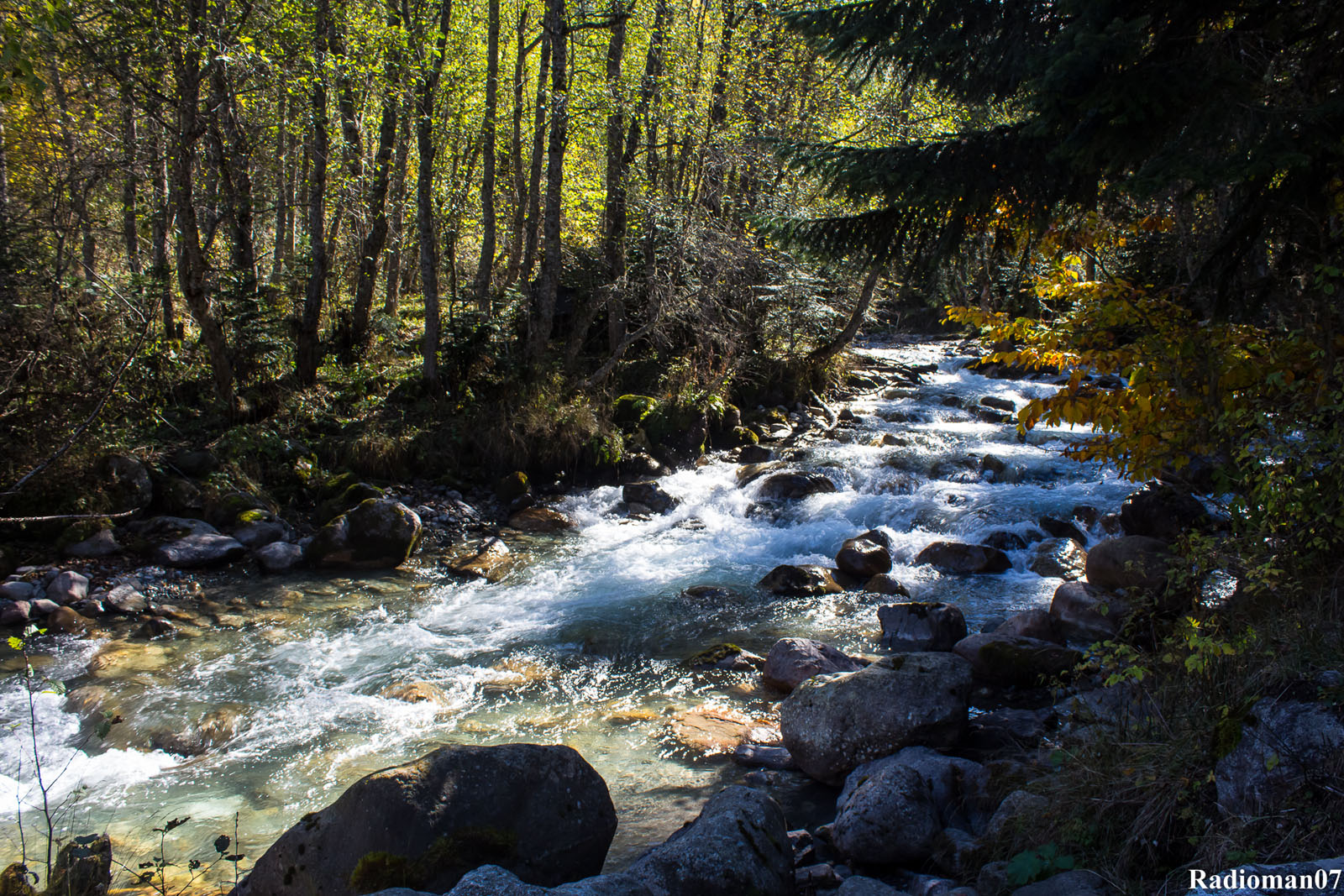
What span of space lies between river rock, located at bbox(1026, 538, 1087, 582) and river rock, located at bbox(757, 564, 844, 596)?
264 centimetres

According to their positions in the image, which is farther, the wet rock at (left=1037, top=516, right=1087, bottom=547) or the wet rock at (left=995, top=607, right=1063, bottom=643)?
the wet rock at (left=1037, top=516, right=1087, bottom=547)

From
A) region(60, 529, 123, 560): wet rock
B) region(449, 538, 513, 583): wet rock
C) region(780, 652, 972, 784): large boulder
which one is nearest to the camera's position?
region(780, 652, 972, 784): large boulder

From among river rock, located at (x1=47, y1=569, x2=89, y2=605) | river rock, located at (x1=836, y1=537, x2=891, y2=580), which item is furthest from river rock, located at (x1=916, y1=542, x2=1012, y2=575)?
river rock, located at (x1=47, y1=569, x2=89, y2=605)

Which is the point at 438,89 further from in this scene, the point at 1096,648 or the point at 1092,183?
the point at 1096,648

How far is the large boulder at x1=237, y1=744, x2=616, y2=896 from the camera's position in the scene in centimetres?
371

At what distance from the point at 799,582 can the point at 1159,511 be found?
4.50 m

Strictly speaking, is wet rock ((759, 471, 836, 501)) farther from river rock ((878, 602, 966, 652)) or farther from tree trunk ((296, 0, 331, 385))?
tree trunk ((296, 0, 331, 385))

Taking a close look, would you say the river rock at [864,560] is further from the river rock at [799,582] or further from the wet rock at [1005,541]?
the wet rock at [1005,541]

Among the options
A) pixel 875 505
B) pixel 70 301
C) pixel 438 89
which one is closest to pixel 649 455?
pixel 875 505

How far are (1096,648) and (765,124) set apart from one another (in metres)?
15.0

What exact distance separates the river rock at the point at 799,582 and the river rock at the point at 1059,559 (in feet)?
8.65

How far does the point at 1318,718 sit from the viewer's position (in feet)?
10.2

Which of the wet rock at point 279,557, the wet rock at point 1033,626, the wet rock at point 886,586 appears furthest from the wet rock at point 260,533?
the wet rock at point 1033,626

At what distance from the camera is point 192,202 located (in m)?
10.0
